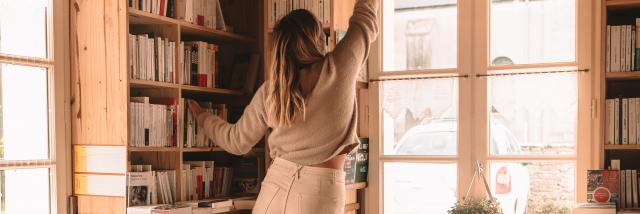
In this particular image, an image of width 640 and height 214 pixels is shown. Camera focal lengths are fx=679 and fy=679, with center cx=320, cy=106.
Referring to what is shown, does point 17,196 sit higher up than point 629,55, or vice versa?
point 629,55

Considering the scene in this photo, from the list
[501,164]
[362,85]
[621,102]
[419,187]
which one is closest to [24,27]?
[362,85]

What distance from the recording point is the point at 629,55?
10.4 ft

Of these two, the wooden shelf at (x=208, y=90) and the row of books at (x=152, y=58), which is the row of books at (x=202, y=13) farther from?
the wooden shelf at (x=208, y=90)

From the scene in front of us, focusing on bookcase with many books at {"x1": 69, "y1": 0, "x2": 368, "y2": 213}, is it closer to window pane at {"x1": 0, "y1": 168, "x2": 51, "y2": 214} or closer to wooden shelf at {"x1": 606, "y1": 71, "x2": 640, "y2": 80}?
window pane at {"x1": 0, "y1": 168, "x2": 51, "y2": 214}

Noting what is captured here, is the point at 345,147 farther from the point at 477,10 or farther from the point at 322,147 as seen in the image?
the point at 477,10

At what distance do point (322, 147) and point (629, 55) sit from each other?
1.55 metres

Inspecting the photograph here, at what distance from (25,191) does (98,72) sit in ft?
1.95

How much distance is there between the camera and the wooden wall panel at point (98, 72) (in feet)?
9.81

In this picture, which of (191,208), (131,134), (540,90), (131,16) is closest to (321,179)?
(191,208)

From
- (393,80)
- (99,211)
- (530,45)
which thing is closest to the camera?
(99,211)

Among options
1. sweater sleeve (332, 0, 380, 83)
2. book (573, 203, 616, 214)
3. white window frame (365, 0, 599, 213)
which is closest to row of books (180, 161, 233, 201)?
white window frame (365, 0, 599, 213)

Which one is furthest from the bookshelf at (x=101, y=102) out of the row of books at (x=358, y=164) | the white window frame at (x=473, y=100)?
the white window frame at (x=473, y=100)

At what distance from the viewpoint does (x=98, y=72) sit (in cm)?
303

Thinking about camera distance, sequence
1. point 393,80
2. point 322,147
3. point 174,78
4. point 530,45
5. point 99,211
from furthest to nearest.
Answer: point 393,80 → point 530,45 → point 174,78 → point 99,211 → point 322,147
